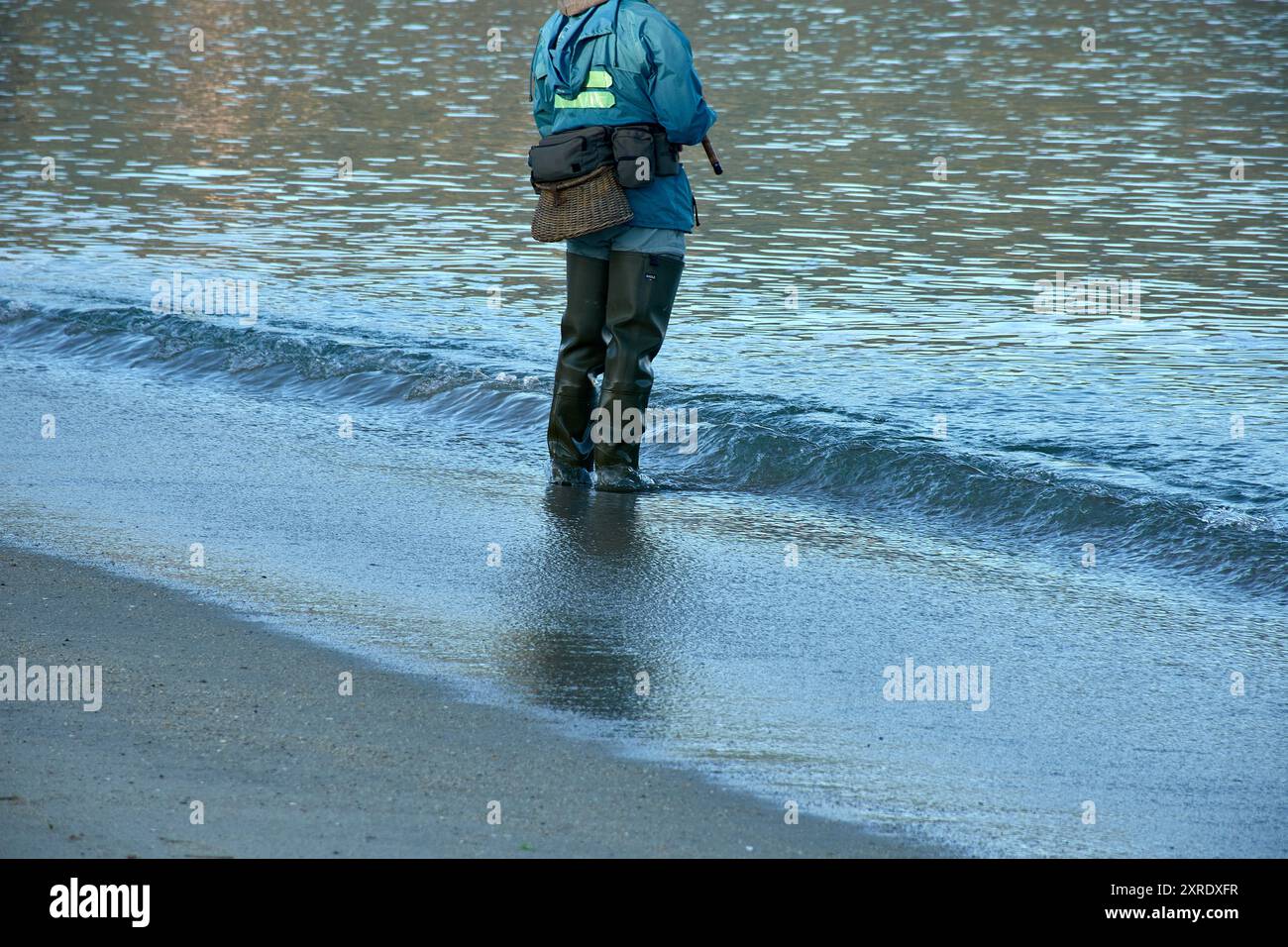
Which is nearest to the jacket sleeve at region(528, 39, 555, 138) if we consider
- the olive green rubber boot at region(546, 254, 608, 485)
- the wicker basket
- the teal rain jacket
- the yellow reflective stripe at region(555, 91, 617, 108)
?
the teal rain jacket

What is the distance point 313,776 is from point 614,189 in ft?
9.75

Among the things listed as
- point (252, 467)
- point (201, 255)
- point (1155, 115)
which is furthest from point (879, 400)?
point (1155, 115)

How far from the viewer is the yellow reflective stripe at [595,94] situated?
20.9 feet

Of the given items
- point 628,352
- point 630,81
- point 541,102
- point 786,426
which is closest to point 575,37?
point 630,81

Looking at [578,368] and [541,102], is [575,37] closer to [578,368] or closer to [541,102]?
[541,102]

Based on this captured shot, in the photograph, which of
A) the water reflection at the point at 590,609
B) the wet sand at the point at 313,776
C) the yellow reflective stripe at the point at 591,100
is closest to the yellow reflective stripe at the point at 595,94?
the yellow reflective stripe at the point at 591,100

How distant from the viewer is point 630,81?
250 inches

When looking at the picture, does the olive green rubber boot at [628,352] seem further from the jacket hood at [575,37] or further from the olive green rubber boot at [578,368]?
the jacket hood at [575,37]

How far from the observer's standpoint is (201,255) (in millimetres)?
11867

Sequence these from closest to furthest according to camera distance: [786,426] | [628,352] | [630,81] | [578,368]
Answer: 1. [630,81]
2. [628,352]
3. [578,368]
4. [786,426]

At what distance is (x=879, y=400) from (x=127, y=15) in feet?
82.8

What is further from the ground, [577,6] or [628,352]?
[577,6]

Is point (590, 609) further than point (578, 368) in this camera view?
No
